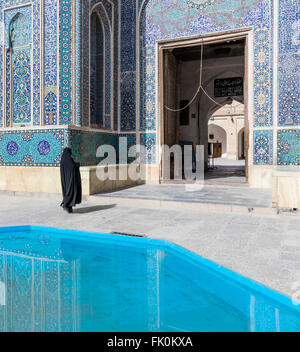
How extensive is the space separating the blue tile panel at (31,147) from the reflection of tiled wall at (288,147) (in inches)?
148

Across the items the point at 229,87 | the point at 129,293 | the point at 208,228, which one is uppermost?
the point at 229,87

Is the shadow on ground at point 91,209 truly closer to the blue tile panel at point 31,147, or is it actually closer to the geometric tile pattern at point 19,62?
the blue tile panel at point 31,147

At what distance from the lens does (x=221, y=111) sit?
21.1m

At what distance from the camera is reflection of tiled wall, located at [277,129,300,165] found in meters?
5.61

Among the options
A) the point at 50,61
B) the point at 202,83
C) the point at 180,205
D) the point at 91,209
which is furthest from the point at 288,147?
the point at 202,83

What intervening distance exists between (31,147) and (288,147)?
178 inches

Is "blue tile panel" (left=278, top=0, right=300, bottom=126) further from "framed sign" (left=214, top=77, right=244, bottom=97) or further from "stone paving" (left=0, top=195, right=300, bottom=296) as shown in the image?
"framed sign" (left=214, top=77, right=244, bottom=97)

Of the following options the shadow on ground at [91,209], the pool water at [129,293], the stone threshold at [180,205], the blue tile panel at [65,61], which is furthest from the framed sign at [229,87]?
the pool water at [129,293]

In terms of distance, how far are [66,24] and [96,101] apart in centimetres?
155

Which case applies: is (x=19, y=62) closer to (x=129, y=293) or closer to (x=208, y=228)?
(x=208, y=228)

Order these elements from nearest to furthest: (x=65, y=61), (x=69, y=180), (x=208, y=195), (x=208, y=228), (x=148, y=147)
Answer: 1. (x=208, y=228)
2. (x=69, y=180)
3. (x=208, y=195)
4. (x=65, y=61)
5. (x=148, y=147)

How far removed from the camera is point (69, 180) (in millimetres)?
4312

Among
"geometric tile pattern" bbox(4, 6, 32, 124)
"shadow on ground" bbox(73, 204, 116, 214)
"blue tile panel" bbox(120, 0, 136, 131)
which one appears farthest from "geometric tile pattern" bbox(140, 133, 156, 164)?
"geometric tile pattern" bbox(4, 6, 32, 124)
